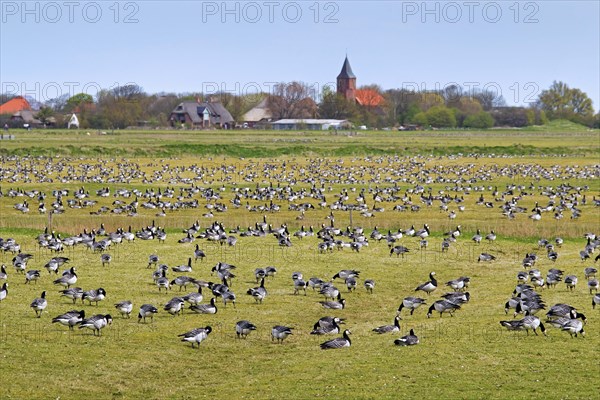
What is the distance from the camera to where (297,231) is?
44.7 m

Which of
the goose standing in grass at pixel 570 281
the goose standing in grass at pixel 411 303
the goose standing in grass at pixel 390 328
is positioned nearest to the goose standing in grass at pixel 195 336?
the goose standing in grass at pixel 390 328

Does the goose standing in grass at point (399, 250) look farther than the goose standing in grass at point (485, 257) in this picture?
Yes

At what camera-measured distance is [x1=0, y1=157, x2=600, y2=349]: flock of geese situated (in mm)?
25969

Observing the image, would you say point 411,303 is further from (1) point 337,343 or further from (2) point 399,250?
(2) point 399,250

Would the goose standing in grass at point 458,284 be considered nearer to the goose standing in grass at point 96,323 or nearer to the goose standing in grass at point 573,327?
the goose standing in grass at point 573,327

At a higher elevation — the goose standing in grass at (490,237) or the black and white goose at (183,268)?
the black and white goose at (183,268)

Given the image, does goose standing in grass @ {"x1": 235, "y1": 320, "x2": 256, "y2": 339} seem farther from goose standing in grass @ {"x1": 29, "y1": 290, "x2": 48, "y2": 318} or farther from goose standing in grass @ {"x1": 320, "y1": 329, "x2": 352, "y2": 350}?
goose standing in grass @ {"x1": 29, "y1": 290, "x2": 48, "y2": 318}

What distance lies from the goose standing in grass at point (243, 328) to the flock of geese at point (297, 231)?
31 mm

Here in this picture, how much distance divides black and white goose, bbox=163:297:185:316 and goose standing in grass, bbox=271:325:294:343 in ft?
11.8

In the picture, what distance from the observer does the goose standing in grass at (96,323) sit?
23.7 metres

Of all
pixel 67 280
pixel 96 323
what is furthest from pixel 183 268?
pixel 96 323

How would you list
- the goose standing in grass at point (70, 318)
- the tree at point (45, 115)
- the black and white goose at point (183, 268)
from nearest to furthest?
the goose standing in grass at point (70, 318) < the black and white goose at point (183, 268) < the tree at point (45, 115)

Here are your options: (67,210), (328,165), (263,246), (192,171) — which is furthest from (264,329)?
(328,165)

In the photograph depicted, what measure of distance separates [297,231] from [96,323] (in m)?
21.6
